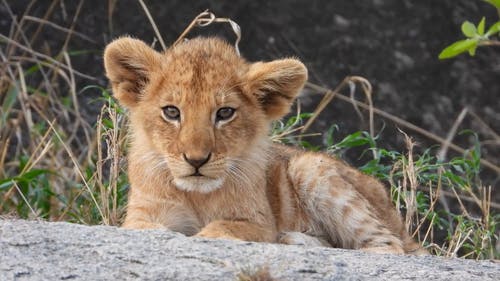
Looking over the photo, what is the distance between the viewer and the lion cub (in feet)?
20.8

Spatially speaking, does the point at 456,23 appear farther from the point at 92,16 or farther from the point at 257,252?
the point at 257,252

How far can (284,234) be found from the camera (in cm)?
690

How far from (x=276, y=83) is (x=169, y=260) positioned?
1.84 meters

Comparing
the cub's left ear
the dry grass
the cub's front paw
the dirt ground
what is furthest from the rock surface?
the dirt ground

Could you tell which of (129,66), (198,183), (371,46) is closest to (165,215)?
(198,183)

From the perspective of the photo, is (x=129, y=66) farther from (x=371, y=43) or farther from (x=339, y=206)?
(x=371, y=43)

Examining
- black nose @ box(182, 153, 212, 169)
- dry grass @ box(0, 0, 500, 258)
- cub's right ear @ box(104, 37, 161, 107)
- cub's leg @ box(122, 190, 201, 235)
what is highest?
cub's right ear @ box(104, 37, 161, 107)

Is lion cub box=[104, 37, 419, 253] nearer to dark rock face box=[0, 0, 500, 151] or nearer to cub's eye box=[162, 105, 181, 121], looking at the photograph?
cub's eye box=[162, 105, 181, 121]

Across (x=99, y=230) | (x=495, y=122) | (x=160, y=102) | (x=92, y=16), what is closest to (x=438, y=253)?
(x=160, y=102)

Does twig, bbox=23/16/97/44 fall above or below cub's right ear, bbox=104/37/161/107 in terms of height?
below

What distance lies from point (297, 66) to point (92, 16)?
430 centimetres

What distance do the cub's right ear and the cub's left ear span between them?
491mm

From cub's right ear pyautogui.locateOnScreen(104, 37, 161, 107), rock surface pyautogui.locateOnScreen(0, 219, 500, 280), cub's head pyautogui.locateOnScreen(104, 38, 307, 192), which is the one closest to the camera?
rock surface pyautogui.locateOnScreen(0, 219, 500, 280)

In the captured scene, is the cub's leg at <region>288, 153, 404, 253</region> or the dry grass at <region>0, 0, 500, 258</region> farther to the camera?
the dry grass at <region>0, 0, 500, 258</region>
